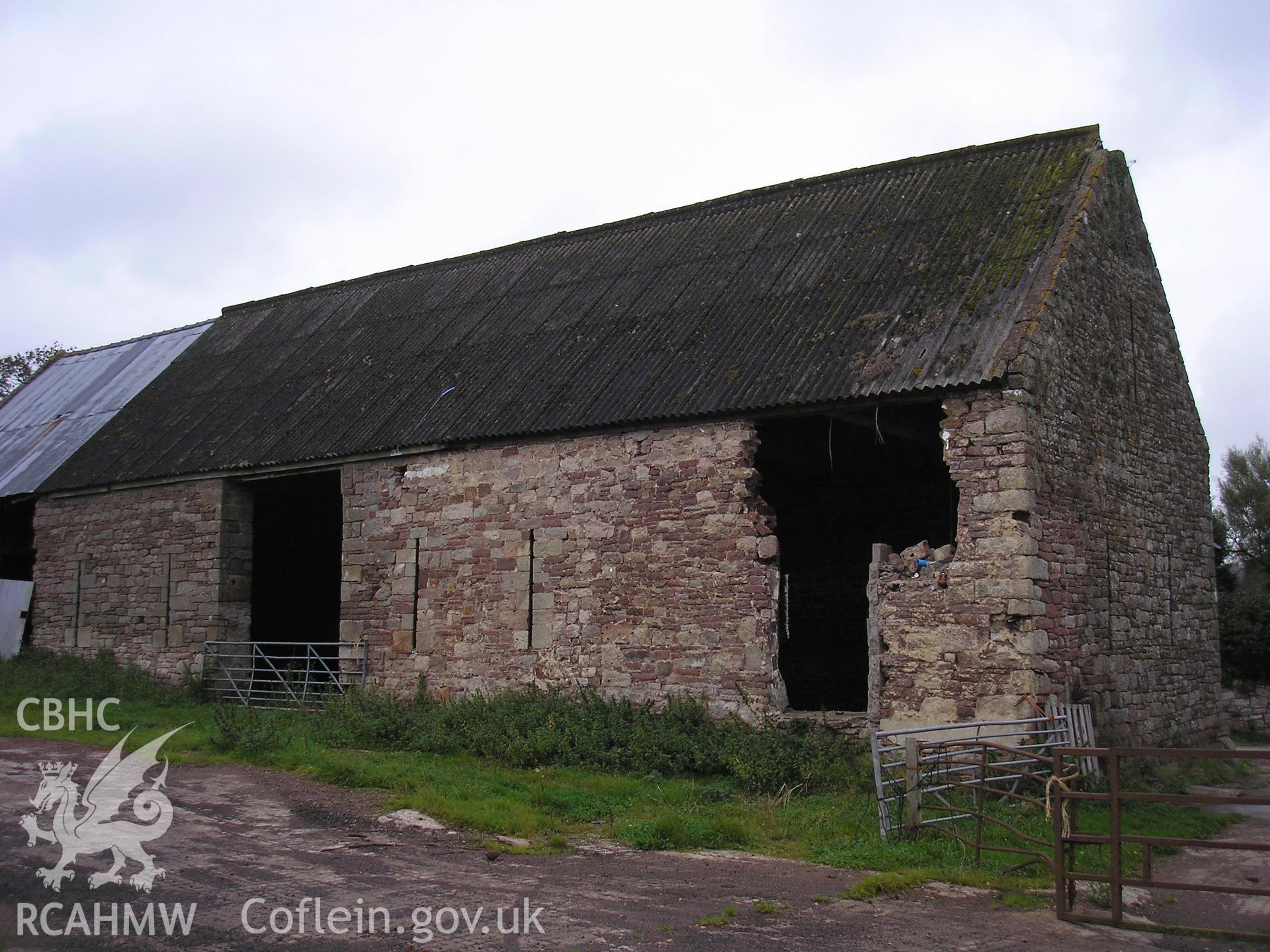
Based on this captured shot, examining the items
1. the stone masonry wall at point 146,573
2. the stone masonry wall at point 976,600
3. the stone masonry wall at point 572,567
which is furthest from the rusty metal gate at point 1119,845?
the stone masonry wall at point 146,573

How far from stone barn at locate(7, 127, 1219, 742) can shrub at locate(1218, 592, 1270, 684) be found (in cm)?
439

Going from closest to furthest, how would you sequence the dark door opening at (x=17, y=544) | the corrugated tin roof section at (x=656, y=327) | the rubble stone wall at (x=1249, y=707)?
the corrugated tin roof section at (x=656, y=327), the rubble stone wall at (x=1249, y=707), the dark door opening at (x=17, y=544)

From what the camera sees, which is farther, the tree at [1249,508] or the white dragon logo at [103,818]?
the tree at [1249,508]

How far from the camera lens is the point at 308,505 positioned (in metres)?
20.1

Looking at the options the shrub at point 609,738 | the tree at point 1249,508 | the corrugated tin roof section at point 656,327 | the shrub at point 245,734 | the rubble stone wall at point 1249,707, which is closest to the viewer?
the shrub at point 609,738

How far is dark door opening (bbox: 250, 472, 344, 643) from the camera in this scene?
1938 centimetres

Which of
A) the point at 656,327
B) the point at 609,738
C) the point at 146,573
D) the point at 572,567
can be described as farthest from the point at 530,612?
the point at 146,573

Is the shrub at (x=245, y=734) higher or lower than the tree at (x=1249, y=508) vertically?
lower

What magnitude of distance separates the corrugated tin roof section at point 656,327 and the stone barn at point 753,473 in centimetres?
6

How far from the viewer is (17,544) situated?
70.8ft

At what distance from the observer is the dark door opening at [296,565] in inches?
763

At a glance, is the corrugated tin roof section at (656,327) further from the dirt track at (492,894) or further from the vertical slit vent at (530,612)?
the dirt track at (492,894)

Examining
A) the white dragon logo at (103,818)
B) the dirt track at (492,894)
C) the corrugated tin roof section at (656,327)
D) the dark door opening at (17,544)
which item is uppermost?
the corrugated tin roof section at (656,327)

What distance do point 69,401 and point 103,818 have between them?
53.5 ft
